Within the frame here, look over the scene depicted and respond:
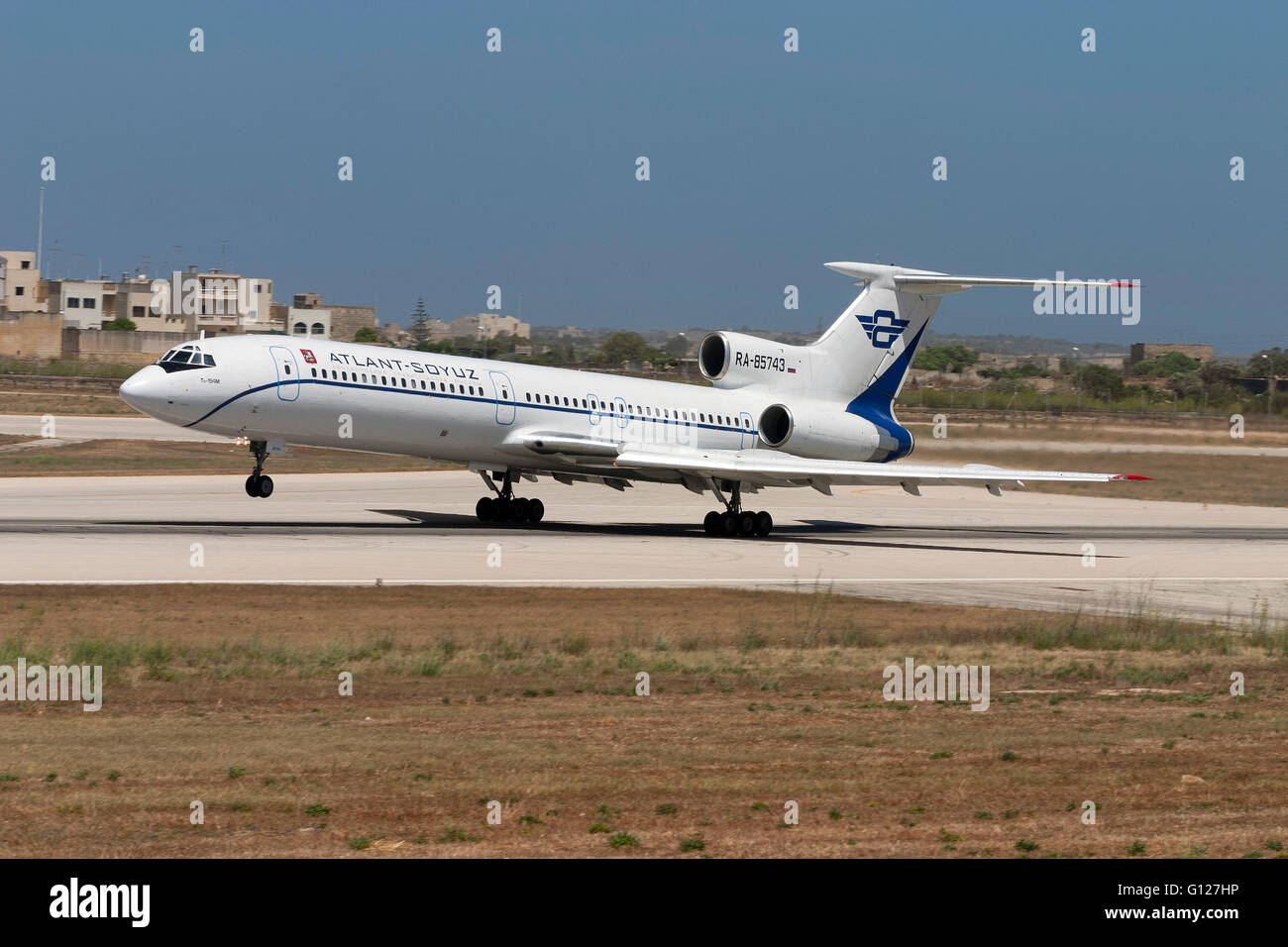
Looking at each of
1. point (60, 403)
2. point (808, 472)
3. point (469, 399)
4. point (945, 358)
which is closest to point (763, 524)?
point (808, 472)

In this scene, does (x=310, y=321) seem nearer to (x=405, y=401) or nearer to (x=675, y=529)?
(x=675, y=529)

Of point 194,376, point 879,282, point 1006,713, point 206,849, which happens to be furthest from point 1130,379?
point 206,849

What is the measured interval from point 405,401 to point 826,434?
12797mm

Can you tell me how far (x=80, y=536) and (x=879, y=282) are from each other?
2313 centimetres

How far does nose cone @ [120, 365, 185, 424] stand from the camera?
30625 millimetres

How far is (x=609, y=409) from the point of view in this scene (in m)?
37.7

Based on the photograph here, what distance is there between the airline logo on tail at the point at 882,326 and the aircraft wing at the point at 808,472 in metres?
5.93

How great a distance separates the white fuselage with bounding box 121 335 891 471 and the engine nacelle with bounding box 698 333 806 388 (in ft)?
5.41

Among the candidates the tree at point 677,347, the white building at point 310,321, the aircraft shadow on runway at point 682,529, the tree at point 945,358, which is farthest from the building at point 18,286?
the aircraft shadow on runway at point 682,529

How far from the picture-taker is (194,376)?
30844 mm

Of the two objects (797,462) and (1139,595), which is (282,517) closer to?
(797,462)

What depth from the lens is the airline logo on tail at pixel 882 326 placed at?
4188 cm

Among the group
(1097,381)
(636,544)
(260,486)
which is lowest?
(636,544)

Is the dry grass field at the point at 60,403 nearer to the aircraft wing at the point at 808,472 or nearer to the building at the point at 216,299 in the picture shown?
the aircraft wing at the point at 808,472
